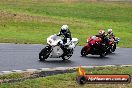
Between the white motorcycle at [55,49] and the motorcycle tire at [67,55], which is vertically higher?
the white motorcycle at [55,49]

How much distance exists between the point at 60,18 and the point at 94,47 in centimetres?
2451

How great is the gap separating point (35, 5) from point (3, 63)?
39.3m

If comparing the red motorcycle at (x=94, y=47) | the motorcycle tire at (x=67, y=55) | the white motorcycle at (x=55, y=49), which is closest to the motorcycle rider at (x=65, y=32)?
the white motorcycle at (x=55, y=49)

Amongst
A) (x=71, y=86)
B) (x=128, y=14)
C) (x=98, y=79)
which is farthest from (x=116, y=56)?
(x=128, y=14)

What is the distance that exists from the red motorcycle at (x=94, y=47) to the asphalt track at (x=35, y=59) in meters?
0.28

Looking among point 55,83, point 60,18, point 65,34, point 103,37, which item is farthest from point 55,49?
point 60,18

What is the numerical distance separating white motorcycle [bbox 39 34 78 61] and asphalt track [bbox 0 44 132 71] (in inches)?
11.4

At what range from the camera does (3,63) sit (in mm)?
18891

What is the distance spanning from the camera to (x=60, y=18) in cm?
4738

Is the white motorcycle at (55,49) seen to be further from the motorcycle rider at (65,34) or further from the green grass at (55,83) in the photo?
the green grass at (55,83)

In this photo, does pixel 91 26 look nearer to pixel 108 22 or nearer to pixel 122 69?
pixel 108 22

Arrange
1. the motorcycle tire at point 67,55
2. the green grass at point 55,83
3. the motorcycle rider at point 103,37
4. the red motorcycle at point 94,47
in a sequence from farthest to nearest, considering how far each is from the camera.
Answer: the motorcycle rider at point 103,37 < the red motorcycle at point 94,47 < the motorcycle tire at point 67,55 < the green grass at point 55,83

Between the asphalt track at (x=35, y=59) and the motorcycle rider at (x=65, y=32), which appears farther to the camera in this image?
the motorcycle rider at (x=65, y=32)

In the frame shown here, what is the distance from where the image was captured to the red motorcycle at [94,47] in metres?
23.0
